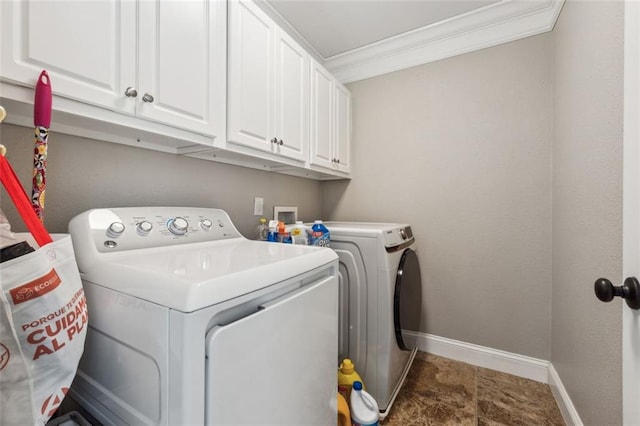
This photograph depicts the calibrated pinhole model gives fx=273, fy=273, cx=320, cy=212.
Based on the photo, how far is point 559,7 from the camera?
1.74 metres

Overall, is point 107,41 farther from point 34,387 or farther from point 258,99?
point 34,387

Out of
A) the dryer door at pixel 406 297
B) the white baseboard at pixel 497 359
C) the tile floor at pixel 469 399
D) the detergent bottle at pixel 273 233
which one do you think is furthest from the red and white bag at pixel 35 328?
the white baseboard at pixel 497 359

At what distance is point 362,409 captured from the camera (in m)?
1.40

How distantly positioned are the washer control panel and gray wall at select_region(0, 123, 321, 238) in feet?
0.56

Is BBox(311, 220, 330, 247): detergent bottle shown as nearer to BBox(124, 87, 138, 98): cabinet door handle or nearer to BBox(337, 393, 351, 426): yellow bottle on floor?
BBox(337, 393, 351, 426): yellow bottle on floor

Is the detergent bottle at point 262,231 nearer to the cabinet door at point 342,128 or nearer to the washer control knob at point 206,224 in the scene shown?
the washer control knob at point 206,224

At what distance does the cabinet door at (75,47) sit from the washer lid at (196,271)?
20.9 inches

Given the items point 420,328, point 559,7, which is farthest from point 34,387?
point 559,7

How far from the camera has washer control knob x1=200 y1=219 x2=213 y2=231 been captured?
1.30m

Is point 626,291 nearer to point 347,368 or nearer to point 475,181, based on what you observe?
point 347,368

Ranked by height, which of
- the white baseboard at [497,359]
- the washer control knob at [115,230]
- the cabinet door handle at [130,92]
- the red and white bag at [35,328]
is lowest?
the white baseboard at [497,359]

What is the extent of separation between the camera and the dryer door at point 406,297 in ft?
5.43

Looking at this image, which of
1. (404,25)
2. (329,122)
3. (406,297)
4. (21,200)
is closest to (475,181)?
(406,297)

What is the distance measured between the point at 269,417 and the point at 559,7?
270cm
